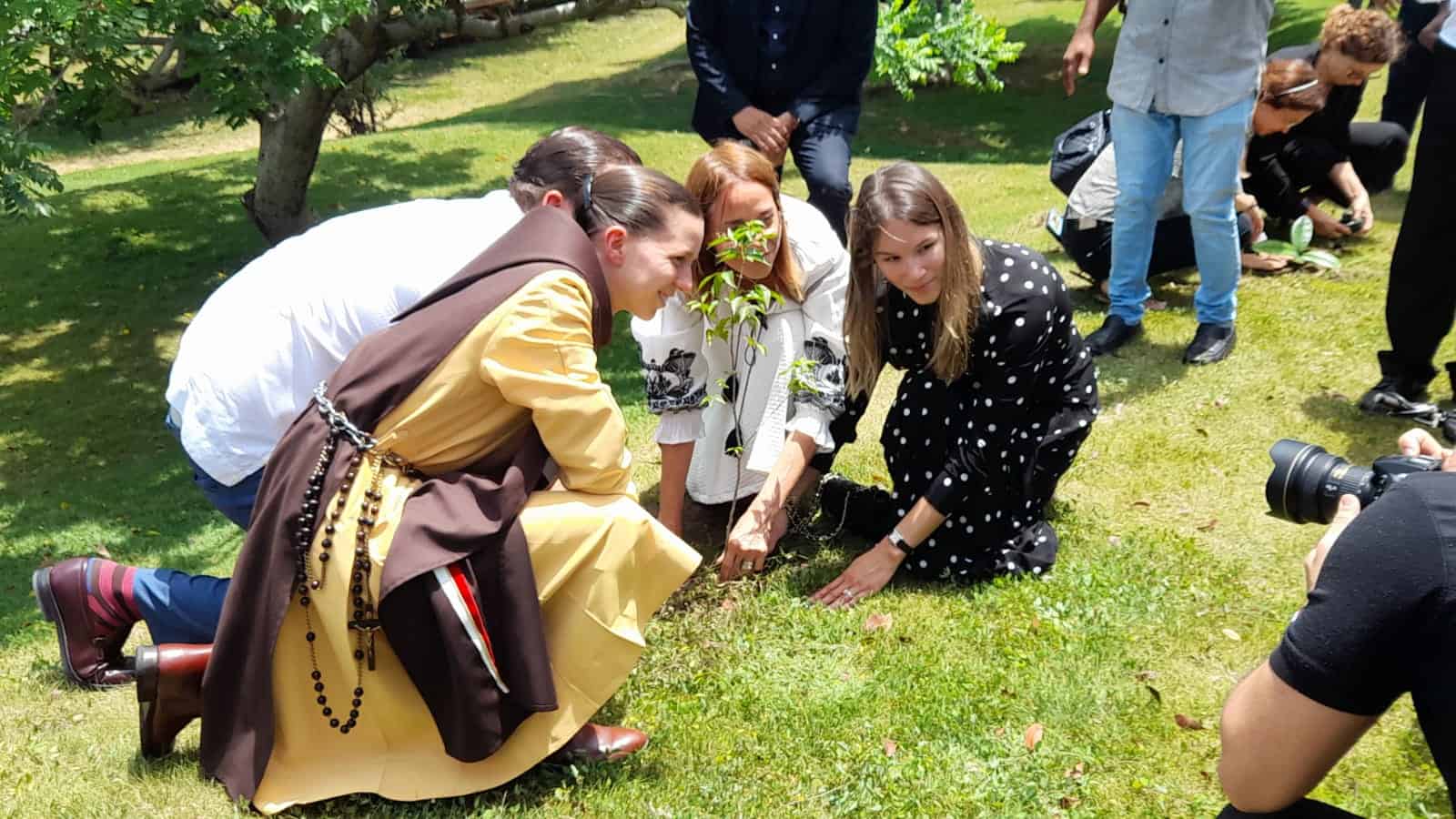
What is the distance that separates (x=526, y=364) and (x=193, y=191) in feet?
33.2

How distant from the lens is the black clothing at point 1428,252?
14.0ft

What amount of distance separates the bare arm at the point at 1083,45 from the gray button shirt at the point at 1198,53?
0.74 ft

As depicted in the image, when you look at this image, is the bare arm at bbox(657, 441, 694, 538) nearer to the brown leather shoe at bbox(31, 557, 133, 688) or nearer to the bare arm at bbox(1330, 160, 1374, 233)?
the brown leather shoe at bbox(31, 557, 133, 688)

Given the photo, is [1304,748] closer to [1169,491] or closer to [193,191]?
[1169,491]

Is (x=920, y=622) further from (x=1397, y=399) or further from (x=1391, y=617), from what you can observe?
(x=1397, y=399)

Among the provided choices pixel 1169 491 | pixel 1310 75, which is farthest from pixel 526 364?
pixel 1310 75

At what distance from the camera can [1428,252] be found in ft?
14.5

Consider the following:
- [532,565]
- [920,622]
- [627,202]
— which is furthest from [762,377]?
[532,565]

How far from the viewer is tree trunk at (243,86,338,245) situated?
8344 mm

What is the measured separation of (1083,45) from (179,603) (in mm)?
4338

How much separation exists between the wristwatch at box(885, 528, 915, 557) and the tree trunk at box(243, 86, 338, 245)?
6005 millimetres

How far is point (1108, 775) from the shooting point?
3035 millimetres

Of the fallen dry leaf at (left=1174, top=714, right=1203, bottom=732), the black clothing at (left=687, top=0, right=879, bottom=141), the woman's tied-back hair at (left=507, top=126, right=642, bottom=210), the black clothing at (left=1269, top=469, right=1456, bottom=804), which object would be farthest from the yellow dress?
the black clothing at (left=687, top=0, right=879, bottom=141)

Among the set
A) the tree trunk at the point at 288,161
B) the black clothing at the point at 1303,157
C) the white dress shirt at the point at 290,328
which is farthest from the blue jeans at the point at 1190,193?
the tree trunk at the point at 288,161
